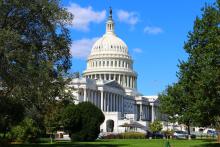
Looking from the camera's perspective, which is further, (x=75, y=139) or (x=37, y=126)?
(x=75, y=139)

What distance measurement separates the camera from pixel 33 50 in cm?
3628

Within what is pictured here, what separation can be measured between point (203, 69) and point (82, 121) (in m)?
31.5

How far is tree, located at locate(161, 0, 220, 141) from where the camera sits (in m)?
38.0

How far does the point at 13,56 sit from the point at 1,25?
10.8ft

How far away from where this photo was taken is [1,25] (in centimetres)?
3594

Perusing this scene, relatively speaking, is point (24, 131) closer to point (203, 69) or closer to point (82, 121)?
point (82, 121)

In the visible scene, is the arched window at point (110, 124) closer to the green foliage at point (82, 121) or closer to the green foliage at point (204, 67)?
the green foliage at point (82, 121)

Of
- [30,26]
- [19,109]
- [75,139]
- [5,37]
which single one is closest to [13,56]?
[5,37]

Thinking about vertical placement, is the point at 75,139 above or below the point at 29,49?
below

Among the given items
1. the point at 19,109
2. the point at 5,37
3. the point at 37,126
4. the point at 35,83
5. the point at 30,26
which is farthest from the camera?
the point at 37,126

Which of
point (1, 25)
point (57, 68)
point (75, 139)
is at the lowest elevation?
point (75, 139)

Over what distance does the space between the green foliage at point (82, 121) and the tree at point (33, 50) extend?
25739 mm

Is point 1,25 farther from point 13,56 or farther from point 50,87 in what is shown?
point 50,87

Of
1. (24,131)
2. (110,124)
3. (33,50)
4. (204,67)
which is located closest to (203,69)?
(204,67)
